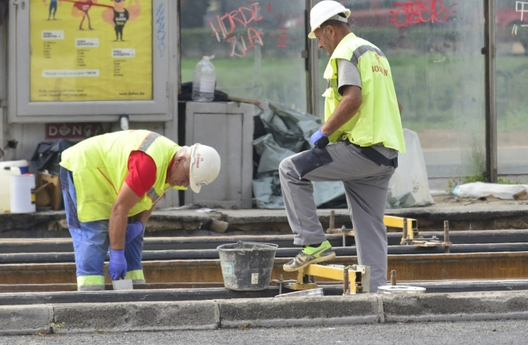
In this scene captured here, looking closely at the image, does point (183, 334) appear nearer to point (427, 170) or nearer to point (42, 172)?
point (42, 172)

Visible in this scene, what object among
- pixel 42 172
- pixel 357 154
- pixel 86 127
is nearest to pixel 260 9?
pixel 86 127

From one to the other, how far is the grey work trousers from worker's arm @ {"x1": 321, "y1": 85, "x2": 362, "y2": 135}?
8.9 inches

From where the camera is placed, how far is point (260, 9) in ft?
37.7

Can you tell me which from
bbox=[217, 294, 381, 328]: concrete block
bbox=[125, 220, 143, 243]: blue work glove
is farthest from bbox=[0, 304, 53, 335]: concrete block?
bbox=[217, 294, 381, 328]: concrete block

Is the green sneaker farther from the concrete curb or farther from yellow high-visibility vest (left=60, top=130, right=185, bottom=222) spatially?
yellow high-visibility vest (left=60, top=130, right=185, bottom=222)

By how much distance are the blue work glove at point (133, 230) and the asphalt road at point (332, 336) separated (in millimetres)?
950

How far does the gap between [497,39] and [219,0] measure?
11.1 ft

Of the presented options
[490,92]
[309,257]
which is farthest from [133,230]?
[490,92]

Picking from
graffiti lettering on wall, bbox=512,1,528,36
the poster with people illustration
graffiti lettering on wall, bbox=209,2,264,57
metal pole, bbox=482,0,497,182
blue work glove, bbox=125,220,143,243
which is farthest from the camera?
graffiti lettering on wall, bbox=512,1,528,36

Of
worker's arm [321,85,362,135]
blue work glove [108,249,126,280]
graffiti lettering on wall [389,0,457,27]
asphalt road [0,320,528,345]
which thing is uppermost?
graffiti lettering on wall [389,0,457,27]

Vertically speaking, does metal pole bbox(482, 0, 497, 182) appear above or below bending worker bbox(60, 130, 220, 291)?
above

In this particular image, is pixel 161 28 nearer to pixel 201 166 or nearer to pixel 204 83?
pixel 204 83

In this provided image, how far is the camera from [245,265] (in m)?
6.38

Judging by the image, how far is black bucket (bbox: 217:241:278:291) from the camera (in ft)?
20.9
